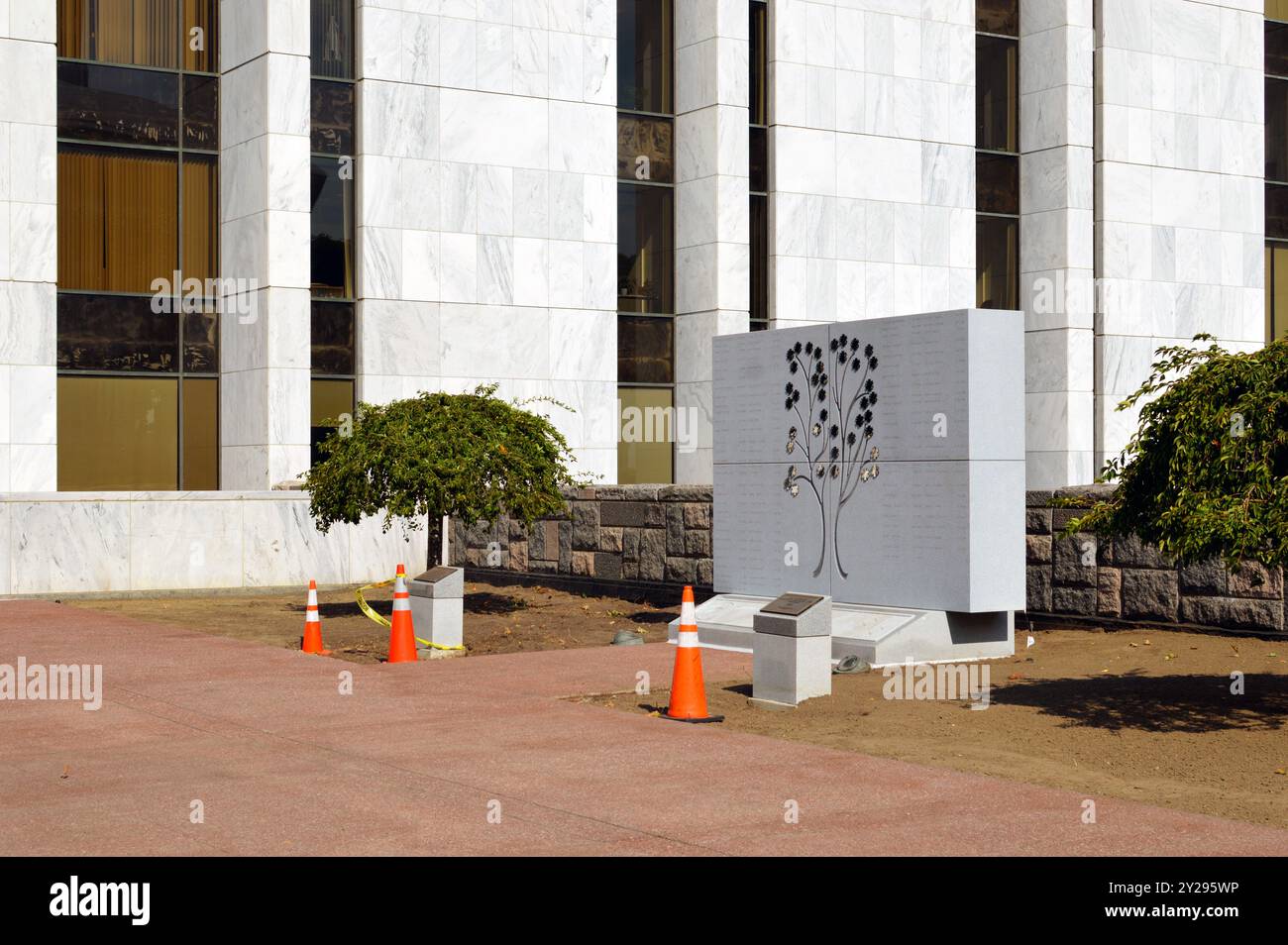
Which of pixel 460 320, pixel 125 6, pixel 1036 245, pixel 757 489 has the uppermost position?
pixel 125 6

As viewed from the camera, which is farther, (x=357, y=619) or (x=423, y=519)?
(x=423, y=519)

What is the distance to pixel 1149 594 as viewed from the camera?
53.0 feet

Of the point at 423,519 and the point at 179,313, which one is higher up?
the point at 179,313

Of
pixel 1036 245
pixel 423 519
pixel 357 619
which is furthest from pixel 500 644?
pixel 1036 245

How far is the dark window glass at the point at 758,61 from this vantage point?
3144 cm

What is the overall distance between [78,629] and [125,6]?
45.5ft

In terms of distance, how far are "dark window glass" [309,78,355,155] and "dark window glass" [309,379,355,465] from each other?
4090 millimetres

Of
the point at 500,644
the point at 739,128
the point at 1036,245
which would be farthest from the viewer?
the point at 1036,245

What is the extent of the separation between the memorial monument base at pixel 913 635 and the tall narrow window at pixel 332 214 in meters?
13.7

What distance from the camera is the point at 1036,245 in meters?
34.1

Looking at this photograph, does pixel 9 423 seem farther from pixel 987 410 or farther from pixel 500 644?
pixel 987 410

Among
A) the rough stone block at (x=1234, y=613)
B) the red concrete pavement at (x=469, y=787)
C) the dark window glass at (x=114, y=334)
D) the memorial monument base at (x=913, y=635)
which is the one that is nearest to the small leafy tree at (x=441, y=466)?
the memorial monument base at (x=913, y=635)

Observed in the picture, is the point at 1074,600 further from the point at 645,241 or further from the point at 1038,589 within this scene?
the point at 645,241

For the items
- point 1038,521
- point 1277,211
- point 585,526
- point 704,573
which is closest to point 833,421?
point 1038,521
